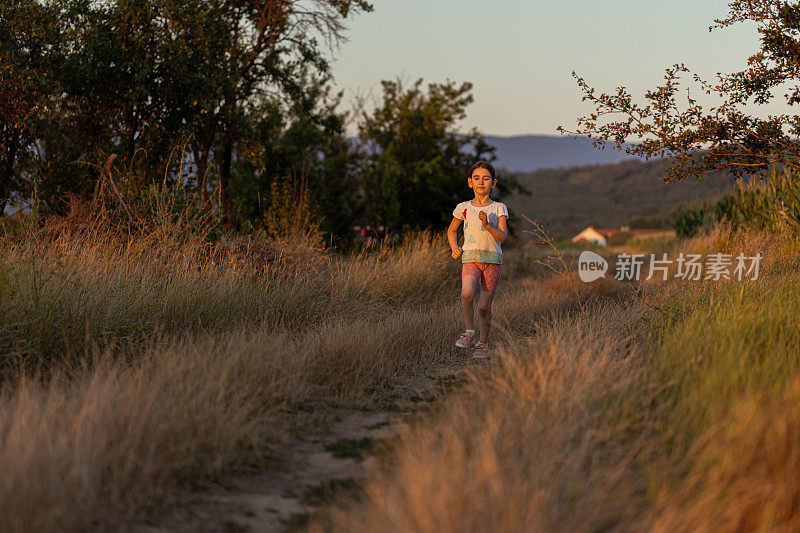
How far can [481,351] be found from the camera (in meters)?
6.10

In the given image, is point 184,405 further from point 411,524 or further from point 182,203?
point 182,203

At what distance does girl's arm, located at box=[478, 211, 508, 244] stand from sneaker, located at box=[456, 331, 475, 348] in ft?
3.09

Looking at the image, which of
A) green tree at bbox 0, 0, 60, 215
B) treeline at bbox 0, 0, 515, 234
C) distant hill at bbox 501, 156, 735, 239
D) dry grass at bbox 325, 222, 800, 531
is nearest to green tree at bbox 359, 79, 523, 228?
treeline at bbox 0, 0, 515, 234

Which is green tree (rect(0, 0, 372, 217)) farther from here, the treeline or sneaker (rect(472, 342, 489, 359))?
sneaker (rect(472, 342, 489, 359))

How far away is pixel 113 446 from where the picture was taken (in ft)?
10.5

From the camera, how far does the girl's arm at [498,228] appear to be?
6.17 metres

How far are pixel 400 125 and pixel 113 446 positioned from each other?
65.1 feet

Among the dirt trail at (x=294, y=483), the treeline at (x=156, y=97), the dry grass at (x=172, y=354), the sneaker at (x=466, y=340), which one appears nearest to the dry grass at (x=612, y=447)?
the dirt trail at (x=294, y=483)

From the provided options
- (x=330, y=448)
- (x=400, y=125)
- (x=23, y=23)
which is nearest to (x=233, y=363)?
(x=330, y=448)

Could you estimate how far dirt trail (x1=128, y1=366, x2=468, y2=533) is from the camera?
2873mm

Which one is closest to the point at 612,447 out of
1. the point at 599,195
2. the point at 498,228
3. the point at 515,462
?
the point at 515,462

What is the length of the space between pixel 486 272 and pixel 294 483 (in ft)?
11.7

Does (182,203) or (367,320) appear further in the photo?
(182,203)

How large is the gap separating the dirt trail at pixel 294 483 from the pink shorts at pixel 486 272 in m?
2.24
